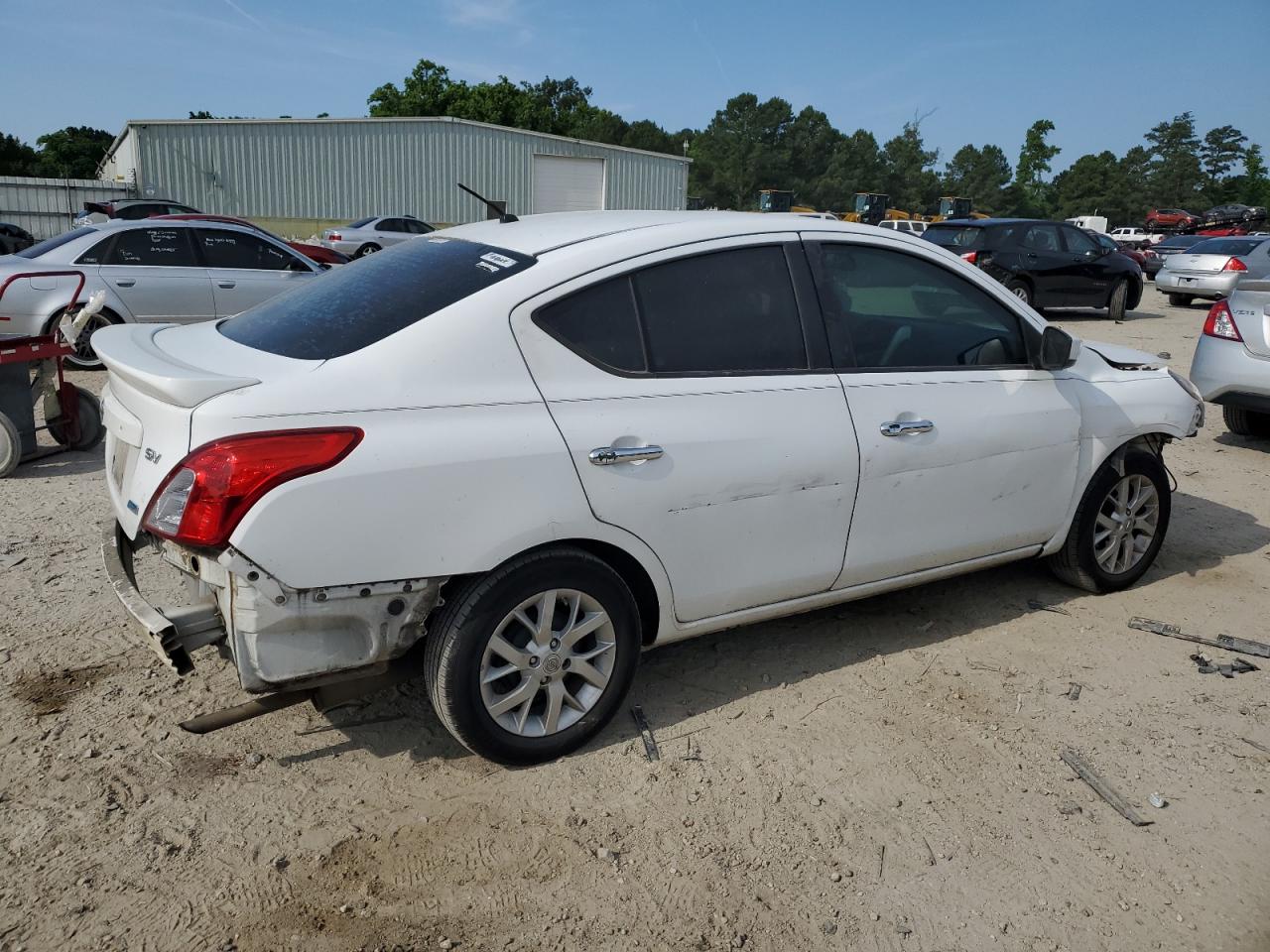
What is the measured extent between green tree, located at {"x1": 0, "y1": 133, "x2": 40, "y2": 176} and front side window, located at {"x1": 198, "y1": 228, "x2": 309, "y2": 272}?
165 ft

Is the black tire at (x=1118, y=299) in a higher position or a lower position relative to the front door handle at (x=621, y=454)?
higher

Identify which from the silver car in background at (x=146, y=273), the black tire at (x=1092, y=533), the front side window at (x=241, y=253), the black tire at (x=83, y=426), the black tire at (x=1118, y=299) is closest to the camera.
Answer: the black tire at (x=1092, y=533)

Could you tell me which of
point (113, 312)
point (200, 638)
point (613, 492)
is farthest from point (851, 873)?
point (113, 312)

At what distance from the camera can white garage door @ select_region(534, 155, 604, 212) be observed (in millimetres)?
37375

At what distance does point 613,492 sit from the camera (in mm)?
3166

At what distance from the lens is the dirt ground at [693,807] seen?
266cm

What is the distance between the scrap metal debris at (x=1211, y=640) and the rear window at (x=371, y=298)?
3287 mm

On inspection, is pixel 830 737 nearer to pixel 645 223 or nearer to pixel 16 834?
pixel 645 223

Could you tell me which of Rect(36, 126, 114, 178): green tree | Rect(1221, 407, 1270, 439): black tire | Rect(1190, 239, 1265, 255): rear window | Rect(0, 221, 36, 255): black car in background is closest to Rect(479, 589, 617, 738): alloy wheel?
Rect(1221, 407, 1270, 439): black tire

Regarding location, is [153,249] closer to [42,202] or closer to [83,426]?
[83,426]

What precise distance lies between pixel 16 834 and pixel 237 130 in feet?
109

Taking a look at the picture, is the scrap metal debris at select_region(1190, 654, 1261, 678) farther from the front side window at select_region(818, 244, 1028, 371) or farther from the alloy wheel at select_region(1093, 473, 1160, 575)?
the front side window at select_region(818, 244, 1028, 371)

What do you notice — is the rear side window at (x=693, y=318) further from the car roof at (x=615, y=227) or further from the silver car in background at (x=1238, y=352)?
the silver car in background at (x=1238, y=352)

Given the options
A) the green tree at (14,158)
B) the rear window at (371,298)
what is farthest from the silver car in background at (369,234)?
the green tree at (14,158)
